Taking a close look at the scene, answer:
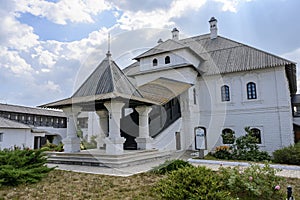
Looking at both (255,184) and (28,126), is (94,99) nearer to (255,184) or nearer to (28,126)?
(255,184)

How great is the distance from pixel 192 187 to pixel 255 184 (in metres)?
1.53

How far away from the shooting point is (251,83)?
17.0 metres

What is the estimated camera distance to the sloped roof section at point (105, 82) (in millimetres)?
9966

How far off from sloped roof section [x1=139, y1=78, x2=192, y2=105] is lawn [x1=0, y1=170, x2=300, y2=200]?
16.8 ft

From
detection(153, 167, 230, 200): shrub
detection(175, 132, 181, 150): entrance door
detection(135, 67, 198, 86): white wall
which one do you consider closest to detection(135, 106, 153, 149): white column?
detection(175, 132, 181, 150): entrance door

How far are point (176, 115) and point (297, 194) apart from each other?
35.3ft

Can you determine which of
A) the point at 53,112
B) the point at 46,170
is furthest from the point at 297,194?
the point at 53,112

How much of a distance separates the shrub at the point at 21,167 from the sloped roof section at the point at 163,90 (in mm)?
5700

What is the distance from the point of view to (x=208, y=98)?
59.6 ft

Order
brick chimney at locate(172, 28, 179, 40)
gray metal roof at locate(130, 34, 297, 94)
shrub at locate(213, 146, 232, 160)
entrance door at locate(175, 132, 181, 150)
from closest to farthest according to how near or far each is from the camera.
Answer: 1. shrub at locate(213, 146, 232, 160)
2. entrance door at locate(175, 132, 181, 150)
3. gray metal roof at locate(130, 34, 297, 94)
4. brick chimney at locate(172, 28, 179, 40)

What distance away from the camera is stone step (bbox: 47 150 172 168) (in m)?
8.99

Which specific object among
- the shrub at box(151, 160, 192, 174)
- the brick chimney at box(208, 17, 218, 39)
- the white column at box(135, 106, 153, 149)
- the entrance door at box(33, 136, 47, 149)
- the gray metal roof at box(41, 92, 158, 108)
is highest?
the brick chimney at box(208, 17, 218, 39)

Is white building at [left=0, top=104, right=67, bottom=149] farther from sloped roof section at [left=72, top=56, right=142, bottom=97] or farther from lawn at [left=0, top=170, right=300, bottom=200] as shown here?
lawn at [left=0, top=170, right=300, bottom=200]

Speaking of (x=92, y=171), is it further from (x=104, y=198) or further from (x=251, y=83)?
(x=251, y=83)
